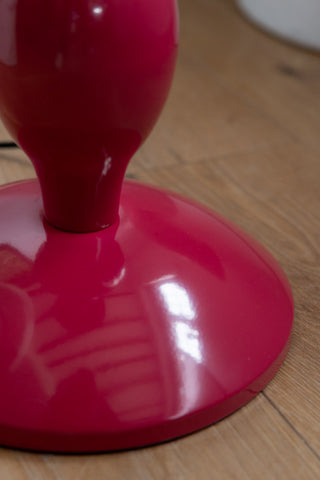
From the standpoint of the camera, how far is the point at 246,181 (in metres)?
0.61

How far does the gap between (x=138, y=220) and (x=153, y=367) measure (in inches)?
3.9

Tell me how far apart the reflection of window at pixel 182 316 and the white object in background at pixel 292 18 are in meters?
0.65

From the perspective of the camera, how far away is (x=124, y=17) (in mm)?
297

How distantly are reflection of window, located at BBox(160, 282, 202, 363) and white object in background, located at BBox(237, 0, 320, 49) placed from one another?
65 centimetres

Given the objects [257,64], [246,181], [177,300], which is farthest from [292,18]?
[177,300]

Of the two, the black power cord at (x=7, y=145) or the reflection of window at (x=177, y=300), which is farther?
the black power cord at (x=7, y=145)

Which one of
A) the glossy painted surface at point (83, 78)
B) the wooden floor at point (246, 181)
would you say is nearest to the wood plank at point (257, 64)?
the wooden floor at point (246, 181)

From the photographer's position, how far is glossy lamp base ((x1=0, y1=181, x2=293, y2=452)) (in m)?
0.32

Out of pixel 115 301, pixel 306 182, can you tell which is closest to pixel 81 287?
pixel 115 301

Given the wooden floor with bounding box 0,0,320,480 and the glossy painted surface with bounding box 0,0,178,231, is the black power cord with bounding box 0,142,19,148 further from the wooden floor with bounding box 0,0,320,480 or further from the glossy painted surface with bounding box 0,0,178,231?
the glossy painted surface with bounding box 0,0,178,231

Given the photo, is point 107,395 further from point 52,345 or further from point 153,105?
point 153,105

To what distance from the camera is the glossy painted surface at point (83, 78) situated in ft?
0.96

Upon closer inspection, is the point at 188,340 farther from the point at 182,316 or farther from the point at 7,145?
the point at 7,145

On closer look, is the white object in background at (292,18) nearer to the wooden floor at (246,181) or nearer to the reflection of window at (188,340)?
the wooden floor at (246,181)
